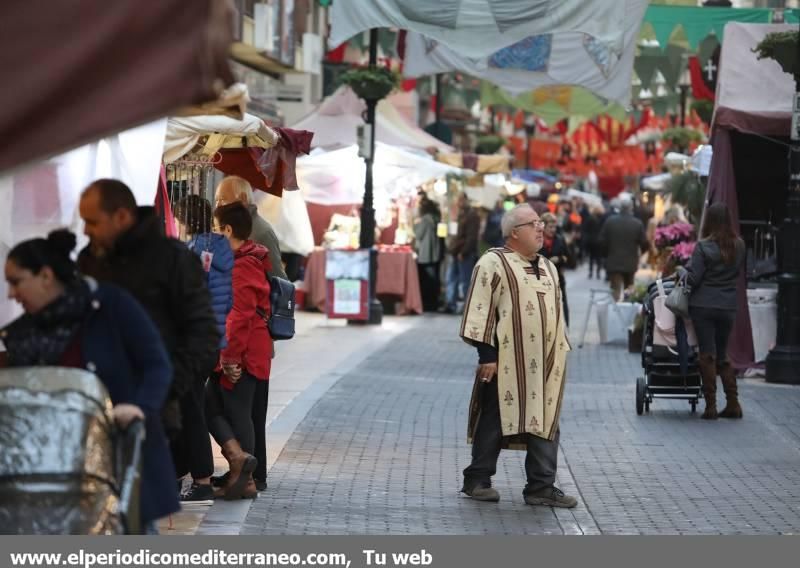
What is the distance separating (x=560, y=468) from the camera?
500 inches

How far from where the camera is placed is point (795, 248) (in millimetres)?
19281

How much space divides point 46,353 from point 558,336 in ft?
16.6

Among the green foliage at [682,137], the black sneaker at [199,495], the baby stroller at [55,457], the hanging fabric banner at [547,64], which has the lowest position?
the black sneaker at [199,495]

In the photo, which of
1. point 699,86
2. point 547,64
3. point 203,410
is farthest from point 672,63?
point 203,410

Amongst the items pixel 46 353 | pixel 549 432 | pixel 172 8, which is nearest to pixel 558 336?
pixel 549 432

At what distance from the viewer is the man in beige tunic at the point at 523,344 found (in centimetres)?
1088

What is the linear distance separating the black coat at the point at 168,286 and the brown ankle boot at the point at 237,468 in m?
3.50

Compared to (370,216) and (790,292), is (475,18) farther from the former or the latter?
(370,216)

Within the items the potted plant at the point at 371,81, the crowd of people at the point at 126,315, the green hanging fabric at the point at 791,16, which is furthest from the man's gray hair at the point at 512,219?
the potted plant at the point at 371,81

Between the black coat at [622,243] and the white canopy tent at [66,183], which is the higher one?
the white canopy tent at [66,183]

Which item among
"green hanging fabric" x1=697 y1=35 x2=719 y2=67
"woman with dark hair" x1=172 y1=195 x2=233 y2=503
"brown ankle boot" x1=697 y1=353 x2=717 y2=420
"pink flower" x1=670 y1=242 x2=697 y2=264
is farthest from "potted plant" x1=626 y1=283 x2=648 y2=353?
"woman with dark hair" x1=172 y1=195 x2=233 y2=503

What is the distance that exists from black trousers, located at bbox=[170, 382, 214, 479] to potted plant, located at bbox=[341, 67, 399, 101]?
1712 centimetres

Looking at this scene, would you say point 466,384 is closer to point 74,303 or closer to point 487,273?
point 487,273

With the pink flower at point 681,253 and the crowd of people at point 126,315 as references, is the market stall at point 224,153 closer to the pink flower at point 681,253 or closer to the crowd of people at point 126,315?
the crowd of people at point 126,315
